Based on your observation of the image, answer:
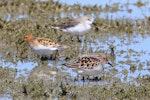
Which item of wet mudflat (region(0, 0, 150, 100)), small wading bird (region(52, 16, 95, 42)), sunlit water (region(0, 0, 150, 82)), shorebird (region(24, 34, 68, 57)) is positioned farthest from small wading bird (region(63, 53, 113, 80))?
small wading bird (region(52, 16, 95, 42))

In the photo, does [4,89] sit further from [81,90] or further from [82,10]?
Answer: [82,10]

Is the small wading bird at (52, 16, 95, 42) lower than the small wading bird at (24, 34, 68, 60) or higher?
higher

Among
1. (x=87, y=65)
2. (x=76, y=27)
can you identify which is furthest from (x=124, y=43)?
(x=87, y=65)

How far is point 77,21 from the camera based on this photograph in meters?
16.1

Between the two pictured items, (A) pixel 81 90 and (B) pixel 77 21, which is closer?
(A) pixel 81 90

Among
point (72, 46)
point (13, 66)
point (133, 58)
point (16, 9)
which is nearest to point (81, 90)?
point (13, 66)

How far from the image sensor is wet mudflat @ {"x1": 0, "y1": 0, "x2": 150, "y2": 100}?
35.7 feet

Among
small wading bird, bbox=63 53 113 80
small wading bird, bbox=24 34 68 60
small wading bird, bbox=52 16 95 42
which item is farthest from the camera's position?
small wading bird, bbox=52 16 95 42

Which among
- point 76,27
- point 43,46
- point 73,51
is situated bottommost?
point 73,51

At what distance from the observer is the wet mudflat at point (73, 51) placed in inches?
429

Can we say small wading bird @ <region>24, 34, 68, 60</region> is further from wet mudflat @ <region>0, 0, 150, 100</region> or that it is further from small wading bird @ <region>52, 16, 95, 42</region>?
small wading bird @ <region>52, 16, 95, 42</region>

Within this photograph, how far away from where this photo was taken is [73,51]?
14695 millimetres

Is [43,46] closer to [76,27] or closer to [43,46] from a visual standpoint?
[43,46]

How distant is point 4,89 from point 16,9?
9044 mm
